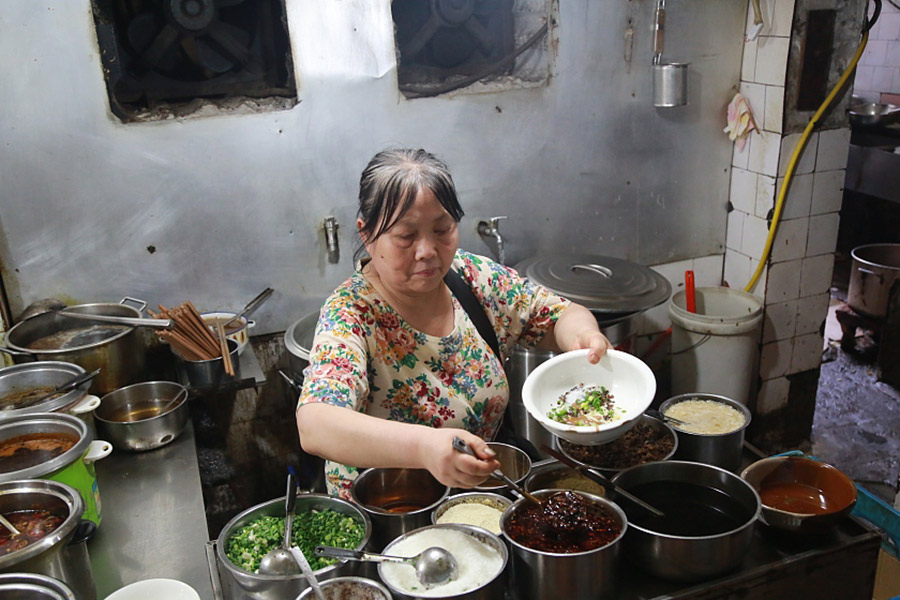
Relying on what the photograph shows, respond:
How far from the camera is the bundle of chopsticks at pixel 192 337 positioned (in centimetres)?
314

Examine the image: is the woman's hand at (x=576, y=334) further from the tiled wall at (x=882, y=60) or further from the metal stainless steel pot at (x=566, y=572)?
the tiled wall at (x=882, y=60)

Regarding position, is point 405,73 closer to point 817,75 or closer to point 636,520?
point 817,75

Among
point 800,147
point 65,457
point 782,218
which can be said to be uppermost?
point 800,147

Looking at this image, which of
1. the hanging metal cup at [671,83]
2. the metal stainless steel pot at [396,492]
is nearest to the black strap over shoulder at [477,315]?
the metal stainless steel pot at [396,492]

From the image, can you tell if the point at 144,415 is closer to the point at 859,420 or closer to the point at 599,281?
the point at 599,281

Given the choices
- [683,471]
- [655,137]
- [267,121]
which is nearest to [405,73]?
[267,121]

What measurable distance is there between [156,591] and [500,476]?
92 cm

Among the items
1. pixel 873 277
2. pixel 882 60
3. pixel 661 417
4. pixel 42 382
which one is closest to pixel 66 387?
pixel 42 382

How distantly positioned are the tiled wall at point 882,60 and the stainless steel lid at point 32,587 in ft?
23.2

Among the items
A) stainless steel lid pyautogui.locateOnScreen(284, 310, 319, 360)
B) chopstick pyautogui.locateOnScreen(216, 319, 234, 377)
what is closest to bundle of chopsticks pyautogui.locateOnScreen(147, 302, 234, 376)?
chopstick pyautogui.locateOnScreen(216, 319, 234, 377)

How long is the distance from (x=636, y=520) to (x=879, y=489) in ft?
9.63

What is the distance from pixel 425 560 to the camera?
1.71 m

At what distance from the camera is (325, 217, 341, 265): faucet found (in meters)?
3.60

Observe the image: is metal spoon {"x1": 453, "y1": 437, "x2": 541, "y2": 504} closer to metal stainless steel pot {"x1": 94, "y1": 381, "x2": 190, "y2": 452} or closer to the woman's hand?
the woman's hand
